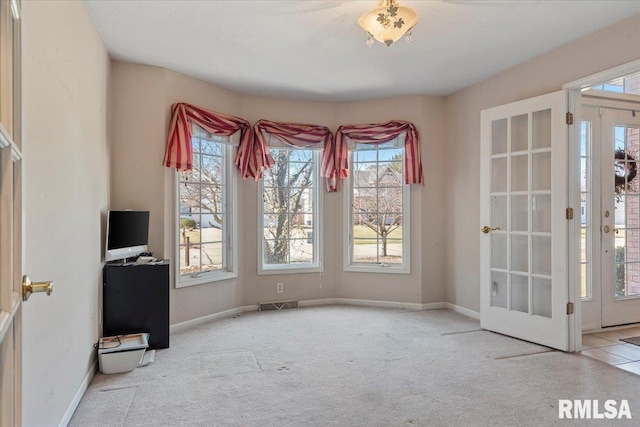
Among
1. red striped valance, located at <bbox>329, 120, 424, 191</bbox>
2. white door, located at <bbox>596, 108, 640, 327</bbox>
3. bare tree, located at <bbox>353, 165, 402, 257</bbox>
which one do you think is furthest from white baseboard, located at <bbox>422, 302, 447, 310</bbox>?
white door, located at <bbox>596, 108, 640, 327</bbox>

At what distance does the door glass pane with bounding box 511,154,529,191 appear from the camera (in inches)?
147

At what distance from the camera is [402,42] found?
3.41m

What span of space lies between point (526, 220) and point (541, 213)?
0.15 meters

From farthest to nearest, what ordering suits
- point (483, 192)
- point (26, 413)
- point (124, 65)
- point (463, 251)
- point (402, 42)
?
point (463, 251) → point (483, 192) → point (124, 65) → point (402, 42) → point (26, 413)

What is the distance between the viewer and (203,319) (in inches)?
171

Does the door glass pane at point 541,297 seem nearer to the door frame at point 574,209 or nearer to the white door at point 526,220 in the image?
the white door at point 526,220

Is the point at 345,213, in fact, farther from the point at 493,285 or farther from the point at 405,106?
the point at 493,285

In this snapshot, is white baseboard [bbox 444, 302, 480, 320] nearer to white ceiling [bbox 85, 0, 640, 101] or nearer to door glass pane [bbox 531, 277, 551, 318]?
door glass pane [bbox 531, 277, 551, 318]

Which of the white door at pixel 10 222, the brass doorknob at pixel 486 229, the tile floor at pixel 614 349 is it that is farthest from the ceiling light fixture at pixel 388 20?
the tile floor at pixel 614 349

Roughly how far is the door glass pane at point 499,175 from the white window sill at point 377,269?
4.91ft

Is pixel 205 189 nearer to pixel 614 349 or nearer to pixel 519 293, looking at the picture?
pixel 519 293

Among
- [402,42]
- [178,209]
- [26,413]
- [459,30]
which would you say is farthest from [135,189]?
[459,30]

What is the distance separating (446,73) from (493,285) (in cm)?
214

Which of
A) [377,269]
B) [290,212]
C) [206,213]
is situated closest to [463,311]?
[377,269]
